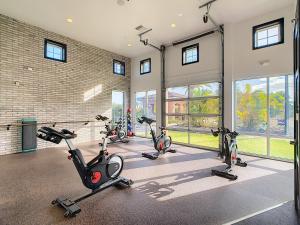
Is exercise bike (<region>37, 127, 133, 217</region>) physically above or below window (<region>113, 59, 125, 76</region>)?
below

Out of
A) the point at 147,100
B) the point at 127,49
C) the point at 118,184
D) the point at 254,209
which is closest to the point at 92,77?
the point at 127,49

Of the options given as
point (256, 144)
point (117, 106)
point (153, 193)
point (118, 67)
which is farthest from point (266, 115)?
point (118, 67)

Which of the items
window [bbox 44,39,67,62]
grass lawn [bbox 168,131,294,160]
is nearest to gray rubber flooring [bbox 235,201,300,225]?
grass lawn [bbox 168,131,294,160]

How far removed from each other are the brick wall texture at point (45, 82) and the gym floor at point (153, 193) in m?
1.89

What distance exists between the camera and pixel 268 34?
5160 mm

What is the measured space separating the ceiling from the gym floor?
4185 mm

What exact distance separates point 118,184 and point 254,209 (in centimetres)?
216

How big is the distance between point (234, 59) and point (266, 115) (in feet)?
6.47

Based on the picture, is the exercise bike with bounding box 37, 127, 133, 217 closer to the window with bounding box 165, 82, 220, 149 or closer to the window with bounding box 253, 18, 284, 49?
the window with bounding box 165, 82, 220, 149

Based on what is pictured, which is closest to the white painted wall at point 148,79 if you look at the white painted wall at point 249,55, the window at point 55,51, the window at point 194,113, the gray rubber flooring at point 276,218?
the window at point 194,113

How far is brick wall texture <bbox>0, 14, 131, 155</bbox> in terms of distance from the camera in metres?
5.60

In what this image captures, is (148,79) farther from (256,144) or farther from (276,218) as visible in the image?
(276,218)

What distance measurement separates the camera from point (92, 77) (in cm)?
784

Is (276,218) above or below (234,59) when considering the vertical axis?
below
